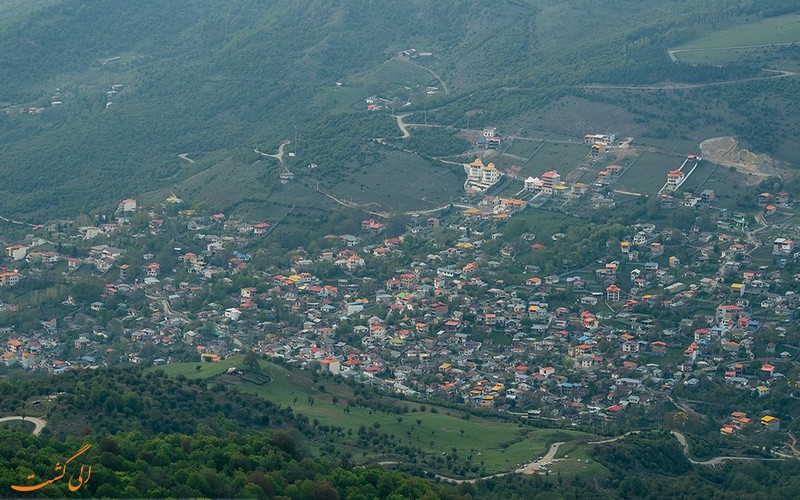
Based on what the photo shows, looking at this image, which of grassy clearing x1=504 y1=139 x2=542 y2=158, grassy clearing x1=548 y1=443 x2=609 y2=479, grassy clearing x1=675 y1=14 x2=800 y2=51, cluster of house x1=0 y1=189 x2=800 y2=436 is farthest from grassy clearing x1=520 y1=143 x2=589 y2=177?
grassy clearing x1=548 y1=443 x2=609 y2=479


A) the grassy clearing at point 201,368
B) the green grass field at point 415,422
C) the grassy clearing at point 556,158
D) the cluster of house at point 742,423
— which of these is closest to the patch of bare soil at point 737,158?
the grassy clearing at point 556,158

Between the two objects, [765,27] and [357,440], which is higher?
[357,440]

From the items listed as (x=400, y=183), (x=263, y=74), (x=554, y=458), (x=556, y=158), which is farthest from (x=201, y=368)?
(x=263, y=74)

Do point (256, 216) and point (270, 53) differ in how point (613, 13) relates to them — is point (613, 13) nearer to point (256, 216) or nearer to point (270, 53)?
point (270, 53)

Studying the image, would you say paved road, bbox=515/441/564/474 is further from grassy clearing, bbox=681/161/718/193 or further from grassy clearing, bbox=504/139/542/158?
grassy clearing, bbox=504/139/542/158

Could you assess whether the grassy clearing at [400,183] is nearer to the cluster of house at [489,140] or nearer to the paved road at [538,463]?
the cluster of house at [489,140]

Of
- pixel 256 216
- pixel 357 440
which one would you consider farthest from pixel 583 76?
pixel 357 440
